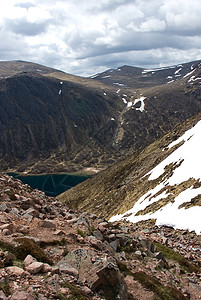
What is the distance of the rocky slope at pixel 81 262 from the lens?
848 cm

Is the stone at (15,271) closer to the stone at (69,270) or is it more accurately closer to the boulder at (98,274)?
the stone at (69,270)

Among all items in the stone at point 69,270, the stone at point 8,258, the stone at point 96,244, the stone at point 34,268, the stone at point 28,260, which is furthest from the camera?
the stone at point 96,244

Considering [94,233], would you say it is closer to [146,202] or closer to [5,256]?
[5,256]

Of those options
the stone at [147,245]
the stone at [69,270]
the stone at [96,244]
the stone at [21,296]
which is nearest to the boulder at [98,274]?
the stone at [69,270]

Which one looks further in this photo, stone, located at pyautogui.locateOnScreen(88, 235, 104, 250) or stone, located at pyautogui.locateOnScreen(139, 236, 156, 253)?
stone, located at pyautogui.locateOnScreen(139, 236, 156, 253)

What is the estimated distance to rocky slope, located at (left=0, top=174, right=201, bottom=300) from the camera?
8.48 meters

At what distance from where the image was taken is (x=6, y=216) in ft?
47.0

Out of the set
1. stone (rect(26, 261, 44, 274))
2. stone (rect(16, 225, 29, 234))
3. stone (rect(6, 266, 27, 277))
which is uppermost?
stone (rect(6, 266, 27, 277))

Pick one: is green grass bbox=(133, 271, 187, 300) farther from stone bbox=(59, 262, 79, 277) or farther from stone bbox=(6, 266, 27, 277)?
stone bbox=(6, 266, 27, 277)

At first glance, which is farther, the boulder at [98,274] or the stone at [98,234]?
the stone at [98,234]

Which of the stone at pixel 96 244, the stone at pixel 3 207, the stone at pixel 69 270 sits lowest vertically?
the stone at pixel 96 244

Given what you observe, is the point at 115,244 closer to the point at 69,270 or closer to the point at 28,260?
the point at 69,270

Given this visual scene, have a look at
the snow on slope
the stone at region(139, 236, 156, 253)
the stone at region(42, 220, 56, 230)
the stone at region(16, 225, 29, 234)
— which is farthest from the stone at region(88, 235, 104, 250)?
the snow on slope

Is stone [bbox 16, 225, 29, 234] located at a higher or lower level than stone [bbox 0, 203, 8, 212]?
lower
